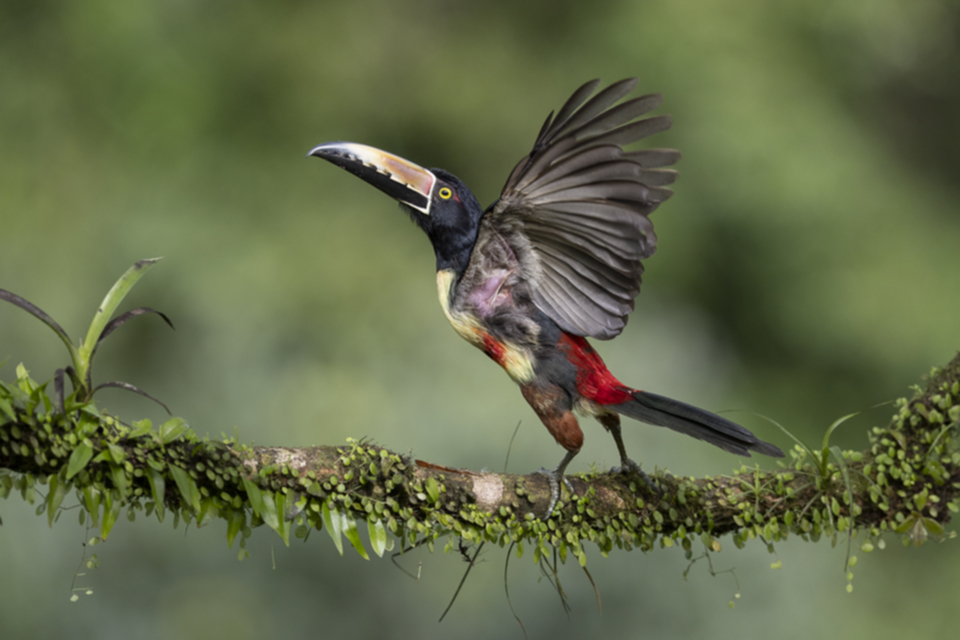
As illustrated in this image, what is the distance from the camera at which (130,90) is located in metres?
3.93

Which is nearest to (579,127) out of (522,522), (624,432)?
(522,522)

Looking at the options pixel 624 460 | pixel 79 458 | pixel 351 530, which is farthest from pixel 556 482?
pixel 79 458

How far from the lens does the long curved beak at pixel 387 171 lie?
1.86m

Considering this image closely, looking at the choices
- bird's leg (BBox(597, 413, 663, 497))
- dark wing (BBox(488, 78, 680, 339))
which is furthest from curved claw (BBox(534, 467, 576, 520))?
dark wing (BBox(488, 78, 680, 339))

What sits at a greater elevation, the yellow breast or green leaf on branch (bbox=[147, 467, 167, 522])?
the yellow breast

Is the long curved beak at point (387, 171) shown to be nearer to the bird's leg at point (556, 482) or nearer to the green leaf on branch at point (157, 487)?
the bird's leg at point (556, 482)

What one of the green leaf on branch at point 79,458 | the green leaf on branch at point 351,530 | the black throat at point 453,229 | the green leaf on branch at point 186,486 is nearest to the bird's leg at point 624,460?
the black throat at point 453,229

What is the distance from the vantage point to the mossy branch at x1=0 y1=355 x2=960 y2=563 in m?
1.51

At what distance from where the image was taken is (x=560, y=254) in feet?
6.07

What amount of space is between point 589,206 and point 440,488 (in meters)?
0.71

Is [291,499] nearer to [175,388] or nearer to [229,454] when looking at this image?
[229,454]

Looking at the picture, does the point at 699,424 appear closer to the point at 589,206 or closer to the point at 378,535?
the point at 589,206

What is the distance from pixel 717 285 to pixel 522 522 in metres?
2.68

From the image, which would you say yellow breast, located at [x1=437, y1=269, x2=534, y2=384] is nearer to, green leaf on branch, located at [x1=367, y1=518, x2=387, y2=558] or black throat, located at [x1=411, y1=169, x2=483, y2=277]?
black throat, located at [x1=411, y1=169, x2=483, y2=277]
